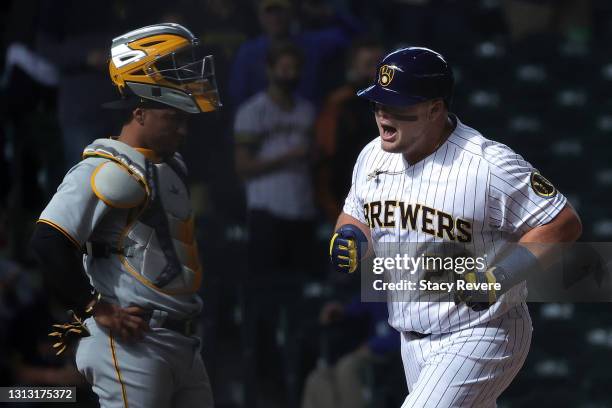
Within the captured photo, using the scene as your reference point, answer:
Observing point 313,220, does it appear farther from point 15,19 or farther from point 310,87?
point 15,19

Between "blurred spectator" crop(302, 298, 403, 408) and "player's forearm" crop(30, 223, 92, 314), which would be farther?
"blurred spectator" crop(302, 298, 403, 408)

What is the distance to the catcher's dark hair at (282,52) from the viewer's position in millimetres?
5070

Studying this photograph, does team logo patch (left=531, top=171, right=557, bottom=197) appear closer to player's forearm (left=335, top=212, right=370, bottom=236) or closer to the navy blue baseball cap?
the navy blue baseball cap

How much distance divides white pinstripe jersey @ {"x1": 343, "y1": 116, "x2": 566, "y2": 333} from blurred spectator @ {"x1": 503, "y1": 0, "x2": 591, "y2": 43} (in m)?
2.55

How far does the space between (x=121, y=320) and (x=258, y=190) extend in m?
1.73

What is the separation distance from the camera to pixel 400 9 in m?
5.63

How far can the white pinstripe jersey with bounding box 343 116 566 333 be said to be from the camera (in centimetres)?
333

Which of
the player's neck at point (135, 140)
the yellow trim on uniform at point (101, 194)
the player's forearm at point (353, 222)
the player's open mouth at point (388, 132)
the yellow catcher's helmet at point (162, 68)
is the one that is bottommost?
the player's forearm at point (353, 222)

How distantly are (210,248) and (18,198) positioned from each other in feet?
3.04

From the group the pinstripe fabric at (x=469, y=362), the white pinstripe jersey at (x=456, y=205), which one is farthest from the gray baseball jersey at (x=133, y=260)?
the pinstripe fabric at (x=469, y=362)

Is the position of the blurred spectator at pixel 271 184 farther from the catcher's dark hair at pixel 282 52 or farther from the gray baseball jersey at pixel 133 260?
the gray baseball jersey at pixel 133 260

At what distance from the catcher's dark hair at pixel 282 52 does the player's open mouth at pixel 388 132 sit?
1726 mm

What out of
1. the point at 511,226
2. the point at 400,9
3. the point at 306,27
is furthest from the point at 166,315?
the point at 400,9

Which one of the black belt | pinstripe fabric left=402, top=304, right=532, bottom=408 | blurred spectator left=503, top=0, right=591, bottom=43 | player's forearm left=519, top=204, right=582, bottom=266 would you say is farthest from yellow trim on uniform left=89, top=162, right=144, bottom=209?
blurred spectator left=503, top=0, right=591, bottom=43
